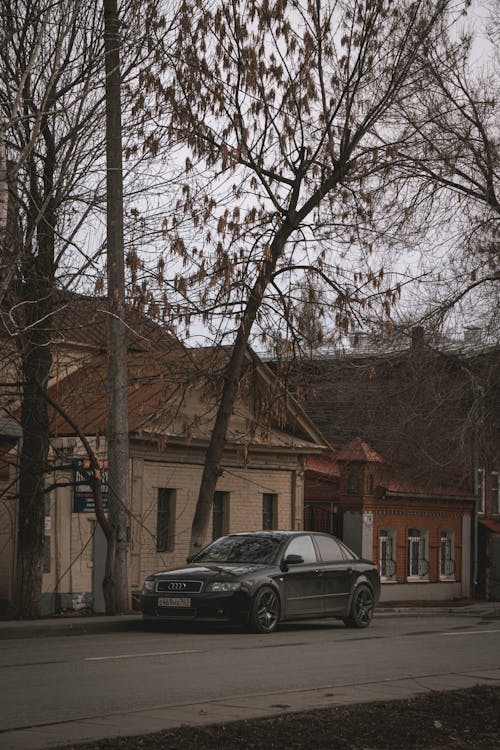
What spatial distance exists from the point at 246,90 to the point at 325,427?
32.7m

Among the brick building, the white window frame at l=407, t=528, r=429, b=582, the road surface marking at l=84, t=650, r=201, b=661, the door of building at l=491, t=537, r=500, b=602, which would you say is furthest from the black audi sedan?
the door of building at l=491, t=537, r=500, b=602

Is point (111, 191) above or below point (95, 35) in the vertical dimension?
below

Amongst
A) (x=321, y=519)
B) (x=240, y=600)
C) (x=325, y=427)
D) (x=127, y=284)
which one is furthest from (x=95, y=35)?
(x=325, y=427)

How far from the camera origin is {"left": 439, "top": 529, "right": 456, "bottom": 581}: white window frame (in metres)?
39.8

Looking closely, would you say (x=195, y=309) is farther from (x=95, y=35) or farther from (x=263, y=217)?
(x=95, y=35)

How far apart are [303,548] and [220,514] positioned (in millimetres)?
12120

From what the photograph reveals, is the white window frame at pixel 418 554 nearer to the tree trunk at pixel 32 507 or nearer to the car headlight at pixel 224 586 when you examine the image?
the tree trunk at pixel 32 507

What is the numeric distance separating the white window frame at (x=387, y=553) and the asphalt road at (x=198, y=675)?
17822 millimetres

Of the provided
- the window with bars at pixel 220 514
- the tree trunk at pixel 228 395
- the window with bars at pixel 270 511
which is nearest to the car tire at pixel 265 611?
the tree trunk at pixel 228 395

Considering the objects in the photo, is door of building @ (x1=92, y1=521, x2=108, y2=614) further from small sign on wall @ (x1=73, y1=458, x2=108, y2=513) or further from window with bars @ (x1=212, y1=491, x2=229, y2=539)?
window with bars @ (x1=212, y1=491, x2=229, y2=539)

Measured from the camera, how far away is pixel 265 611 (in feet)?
57.3

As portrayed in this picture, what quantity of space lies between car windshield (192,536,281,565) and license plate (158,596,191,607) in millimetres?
1315

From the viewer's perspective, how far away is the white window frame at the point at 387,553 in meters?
36.2

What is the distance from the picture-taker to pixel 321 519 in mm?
35875
